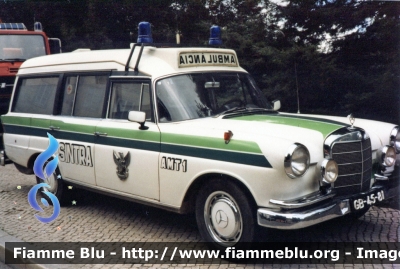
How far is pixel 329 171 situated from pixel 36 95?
5022mm

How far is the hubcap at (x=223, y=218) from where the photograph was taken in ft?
15.7

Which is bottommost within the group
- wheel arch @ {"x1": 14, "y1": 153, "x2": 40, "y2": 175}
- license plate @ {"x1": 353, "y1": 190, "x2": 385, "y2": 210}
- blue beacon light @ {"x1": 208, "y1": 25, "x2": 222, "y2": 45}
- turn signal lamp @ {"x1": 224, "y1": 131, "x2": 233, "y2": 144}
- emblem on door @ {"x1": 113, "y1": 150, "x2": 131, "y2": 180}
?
wheel arch @ {"x1": 14, "y1": 153, "x2": 40, "y2": 175}

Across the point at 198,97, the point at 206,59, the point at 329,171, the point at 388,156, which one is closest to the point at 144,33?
the point at 206,59

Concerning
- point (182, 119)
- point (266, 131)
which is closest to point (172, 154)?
point (182, 119)

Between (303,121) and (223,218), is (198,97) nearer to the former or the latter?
(303,121)

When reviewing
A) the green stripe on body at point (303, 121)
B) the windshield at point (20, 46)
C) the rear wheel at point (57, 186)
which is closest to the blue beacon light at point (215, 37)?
the green stripe on body at point (303, 121)

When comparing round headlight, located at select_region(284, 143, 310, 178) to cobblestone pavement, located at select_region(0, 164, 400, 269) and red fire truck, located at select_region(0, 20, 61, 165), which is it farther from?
red fire truck, located at select_region(0, 20, 61, 165)

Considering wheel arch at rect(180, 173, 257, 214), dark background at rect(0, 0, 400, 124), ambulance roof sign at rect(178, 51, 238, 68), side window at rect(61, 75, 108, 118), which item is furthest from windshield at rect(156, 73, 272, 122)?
dark background at rect(0, 0, 400, 124)

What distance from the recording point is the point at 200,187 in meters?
5.17

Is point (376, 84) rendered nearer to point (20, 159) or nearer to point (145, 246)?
point (145, 246)

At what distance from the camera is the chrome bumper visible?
14.2 ft

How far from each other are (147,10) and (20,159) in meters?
9.71

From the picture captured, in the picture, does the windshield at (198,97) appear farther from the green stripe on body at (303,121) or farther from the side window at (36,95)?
the side window at (36,95)

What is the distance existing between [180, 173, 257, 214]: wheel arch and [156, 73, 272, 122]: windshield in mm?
800
